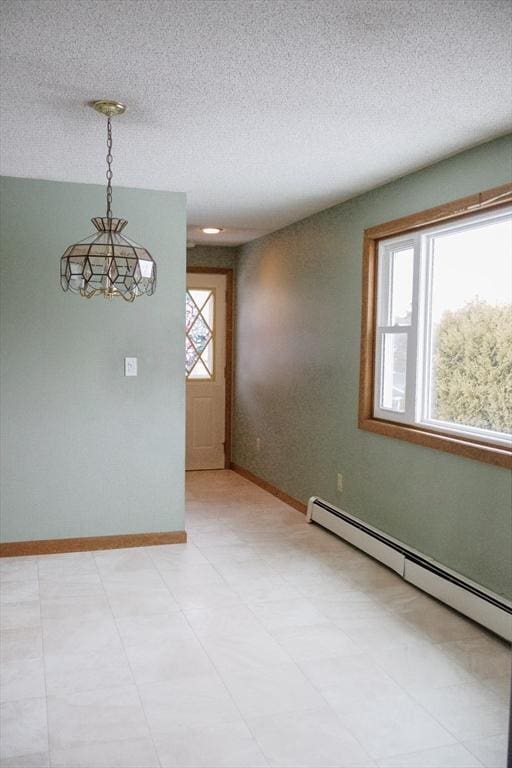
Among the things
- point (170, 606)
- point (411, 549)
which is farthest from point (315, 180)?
point (170, 606)

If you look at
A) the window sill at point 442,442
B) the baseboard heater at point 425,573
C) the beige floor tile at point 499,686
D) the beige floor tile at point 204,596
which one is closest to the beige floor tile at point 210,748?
the beige floor tile at point 499,686

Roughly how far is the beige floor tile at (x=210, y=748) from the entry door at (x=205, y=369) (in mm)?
4876

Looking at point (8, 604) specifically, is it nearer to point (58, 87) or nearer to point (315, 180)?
point (58, 87)

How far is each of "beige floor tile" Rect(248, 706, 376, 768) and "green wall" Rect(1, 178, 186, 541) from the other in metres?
2.29

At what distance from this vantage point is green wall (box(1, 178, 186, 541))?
4.29m

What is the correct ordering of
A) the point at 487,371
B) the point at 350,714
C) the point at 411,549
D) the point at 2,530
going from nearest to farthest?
the point at 350,714, the point at 487,371, the point at 411,549, the point at 2,530

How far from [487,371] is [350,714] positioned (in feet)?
5.86

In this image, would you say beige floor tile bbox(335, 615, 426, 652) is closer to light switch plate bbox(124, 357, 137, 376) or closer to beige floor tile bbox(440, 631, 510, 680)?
beige floor tile bbox(440, 631, 510, 680)

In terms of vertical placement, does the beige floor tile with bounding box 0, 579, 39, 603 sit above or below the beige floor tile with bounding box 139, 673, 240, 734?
above

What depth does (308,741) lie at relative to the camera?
7.84ft

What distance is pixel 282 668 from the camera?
2918 mm

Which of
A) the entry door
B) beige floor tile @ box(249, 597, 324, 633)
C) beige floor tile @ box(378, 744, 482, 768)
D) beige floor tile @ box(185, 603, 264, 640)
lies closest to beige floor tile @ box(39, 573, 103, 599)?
beige floor tile @ box(185, 603, 264, 640)

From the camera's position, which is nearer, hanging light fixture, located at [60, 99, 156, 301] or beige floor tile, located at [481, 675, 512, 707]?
beige floor tile, located at [481, 675, 512, 707]

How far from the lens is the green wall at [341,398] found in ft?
11.4
